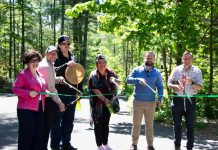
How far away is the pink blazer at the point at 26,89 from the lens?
579cm

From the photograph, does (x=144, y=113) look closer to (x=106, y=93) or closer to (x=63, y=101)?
(x=106, y=93)

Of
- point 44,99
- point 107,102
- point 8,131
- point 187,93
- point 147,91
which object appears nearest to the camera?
point 44,99

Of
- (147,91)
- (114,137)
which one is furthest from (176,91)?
(114,137)

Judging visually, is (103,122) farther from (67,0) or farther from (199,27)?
(67,0)

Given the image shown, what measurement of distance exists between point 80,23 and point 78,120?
88.4ft

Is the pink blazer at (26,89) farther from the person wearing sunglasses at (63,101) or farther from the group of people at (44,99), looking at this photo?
the person wearing sunglasses at (63,101)

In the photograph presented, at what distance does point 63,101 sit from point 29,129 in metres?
1.52

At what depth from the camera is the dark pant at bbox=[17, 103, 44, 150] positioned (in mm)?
Result: 5859

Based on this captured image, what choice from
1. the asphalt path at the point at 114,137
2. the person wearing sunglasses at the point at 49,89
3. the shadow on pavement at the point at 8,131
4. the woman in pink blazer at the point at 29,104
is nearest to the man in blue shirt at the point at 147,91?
the asphalt path at the point at 114,137

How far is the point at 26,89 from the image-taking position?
5.87 meters

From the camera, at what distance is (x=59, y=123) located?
7.25 m

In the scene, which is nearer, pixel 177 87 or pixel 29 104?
pixel 29 104

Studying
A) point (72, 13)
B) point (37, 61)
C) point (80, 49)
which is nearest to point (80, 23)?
point (80, 49)

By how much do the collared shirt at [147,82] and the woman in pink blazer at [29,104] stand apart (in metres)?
2.20
